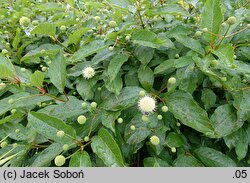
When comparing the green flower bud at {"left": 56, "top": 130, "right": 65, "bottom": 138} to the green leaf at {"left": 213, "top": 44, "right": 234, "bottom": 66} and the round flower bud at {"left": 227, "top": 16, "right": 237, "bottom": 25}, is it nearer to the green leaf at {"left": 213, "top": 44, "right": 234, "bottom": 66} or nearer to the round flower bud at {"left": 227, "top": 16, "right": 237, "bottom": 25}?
the green leaf at {"left": 213, "top": 44, "right": 234, "bottom": 66}

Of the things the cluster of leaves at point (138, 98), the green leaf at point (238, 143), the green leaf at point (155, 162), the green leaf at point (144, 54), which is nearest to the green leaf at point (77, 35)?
the cluster of leaves at point (138, 98)

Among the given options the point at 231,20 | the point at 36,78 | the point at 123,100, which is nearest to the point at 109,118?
the point at 123,100

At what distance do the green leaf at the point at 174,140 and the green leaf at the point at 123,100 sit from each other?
0.18 meters

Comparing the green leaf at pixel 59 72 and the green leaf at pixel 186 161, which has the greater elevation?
the green leaf at pixel 59 72

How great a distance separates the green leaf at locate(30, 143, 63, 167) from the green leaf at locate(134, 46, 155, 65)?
44 cm

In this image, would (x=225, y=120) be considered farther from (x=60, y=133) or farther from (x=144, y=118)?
(x=60, y=133)

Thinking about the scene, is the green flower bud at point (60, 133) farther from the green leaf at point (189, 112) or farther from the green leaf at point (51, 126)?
the green leaf at point (189, 112)

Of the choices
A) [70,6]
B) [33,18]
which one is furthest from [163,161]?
[33,18]

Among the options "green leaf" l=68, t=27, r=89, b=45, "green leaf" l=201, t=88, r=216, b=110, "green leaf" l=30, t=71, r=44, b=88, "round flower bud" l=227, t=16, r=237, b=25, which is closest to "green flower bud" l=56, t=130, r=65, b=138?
"green leaf" l=30, t=71, r=44, b=88

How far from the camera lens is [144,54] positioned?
1.07 m

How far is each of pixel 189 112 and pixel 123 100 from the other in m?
0.23

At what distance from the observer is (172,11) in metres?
1.05

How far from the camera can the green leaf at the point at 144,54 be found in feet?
3.44

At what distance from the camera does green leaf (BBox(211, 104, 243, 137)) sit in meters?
1.00
